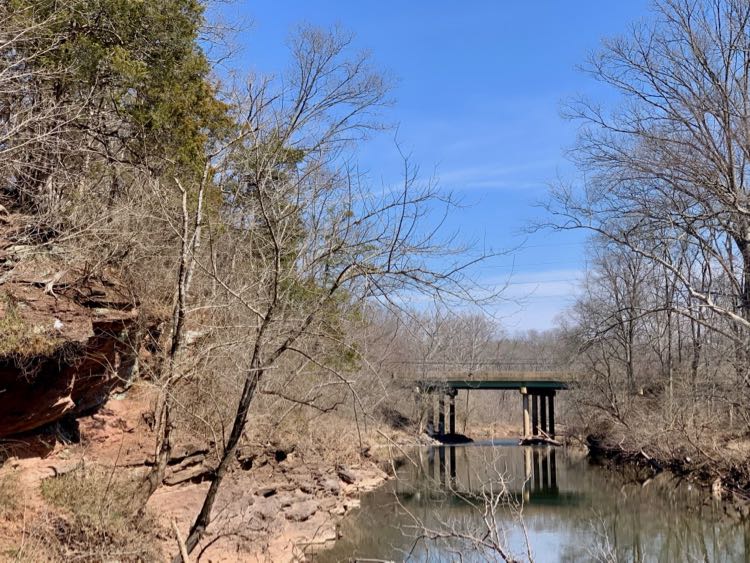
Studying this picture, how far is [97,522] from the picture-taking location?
962cm

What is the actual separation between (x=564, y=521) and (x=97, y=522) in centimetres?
1253

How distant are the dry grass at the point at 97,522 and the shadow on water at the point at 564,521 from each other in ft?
12.1

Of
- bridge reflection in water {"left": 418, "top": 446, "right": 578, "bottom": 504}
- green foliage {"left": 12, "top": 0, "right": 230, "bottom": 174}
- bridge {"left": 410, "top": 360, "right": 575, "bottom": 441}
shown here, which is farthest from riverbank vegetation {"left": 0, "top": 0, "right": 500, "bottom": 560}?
bridge {"left": 410, "top": 360, "right": 575, "bottom": 441}

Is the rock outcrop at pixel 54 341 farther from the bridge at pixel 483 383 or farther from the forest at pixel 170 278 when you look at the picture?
the bridge at pixel 483 383

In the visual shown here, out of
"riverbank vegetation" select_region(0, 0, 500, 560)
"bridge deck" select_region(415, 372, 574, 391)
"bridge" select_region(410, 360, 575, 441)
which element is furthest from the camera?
"bridge deck" select_region(415, 372, 574, 391)

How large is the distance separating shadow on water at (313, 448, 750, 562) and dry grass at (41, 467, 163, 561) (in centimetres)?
369

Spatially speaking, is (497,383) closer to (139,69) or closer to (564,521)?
(564,521)

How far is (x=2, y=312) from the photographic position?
30.5 feet

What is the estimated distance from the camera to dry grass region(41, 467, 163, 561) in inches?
365

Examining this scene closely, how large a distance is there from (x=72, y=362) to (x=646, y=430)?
24.2 m

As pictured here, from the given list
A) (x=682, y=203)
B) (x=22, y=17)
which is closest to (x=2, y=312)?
(x=22, y=17)

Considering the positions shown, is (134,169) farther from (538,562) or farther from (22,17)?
(538,562)

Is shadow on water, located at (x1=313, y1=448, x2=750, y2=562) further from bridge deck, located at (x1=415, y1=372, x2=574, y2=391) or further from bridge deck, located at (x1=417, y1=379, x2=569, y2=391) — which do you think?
bridge deck, located at (x1=415, y1=372, x2=574, y2=391)

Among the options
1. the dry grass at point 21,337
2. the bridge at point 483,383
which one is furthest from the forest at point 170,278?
the bridge at point 483,383
